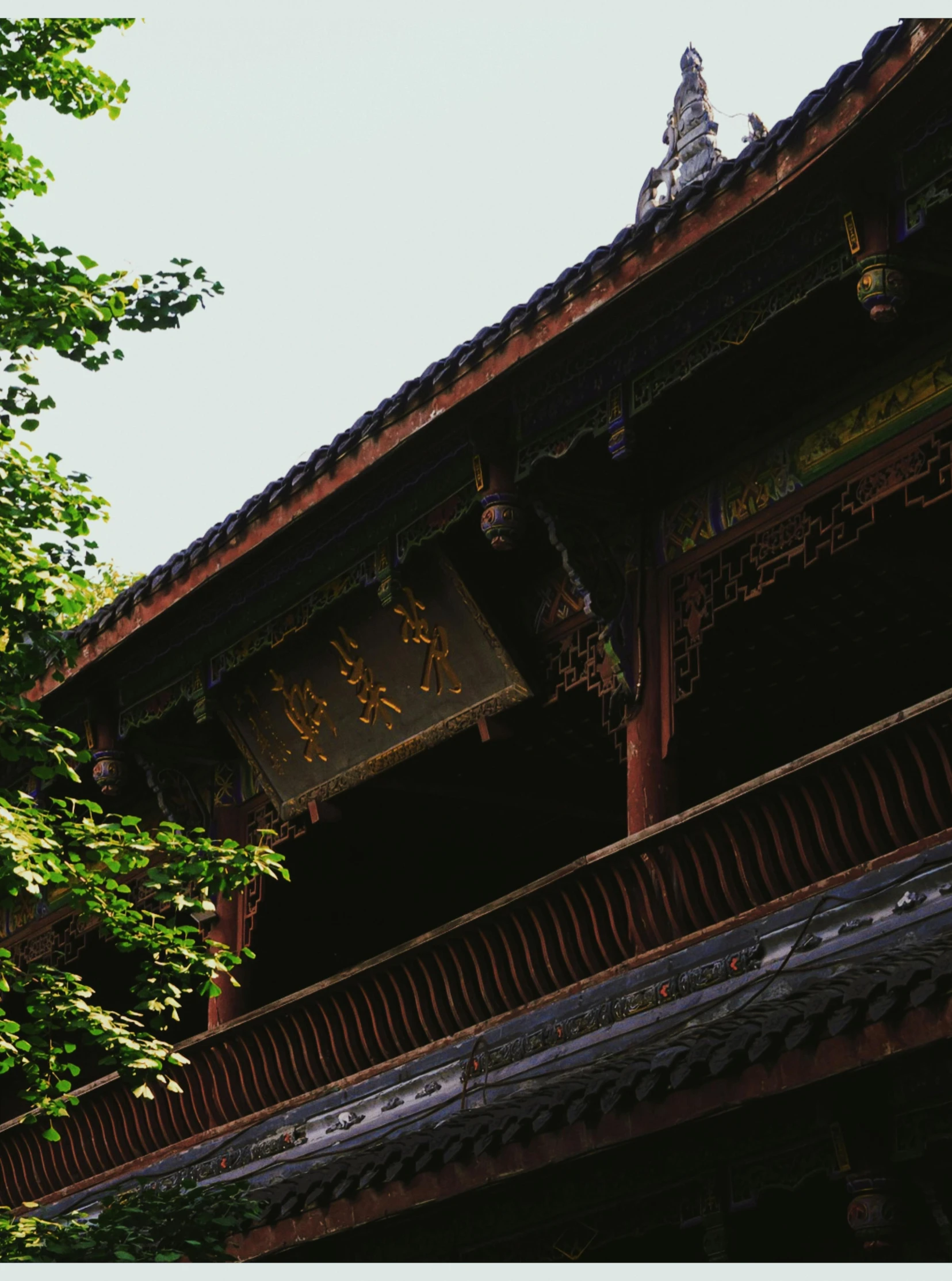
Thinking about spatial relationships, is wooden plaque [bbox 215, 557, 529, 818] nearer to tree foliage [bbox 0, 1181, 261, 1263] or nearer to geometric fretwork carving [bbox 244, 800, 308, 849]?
geometric fretwork carving [bbox 244, 800, 308, 849]

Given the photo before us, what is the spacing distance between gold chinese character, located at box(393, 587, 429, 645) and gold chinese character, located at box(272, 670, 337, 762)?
84 centimetres

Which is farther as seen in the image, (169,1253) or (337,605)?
(337,605)

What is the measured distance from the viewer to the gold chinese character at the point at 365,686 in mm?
10141

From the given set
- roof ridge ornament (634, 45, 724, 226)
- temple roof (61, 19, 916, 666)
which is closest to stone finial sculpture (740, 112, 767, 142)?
roof ridge ornament (634, 45, 724, 226)

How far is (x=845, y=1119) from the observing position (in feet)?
20.5

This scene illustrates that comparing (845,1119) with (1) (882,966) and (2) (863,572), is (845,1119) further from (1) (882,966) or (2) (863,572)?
(2) (863,572)

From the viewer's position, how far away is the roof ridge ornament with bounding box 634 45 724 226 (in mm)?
15703

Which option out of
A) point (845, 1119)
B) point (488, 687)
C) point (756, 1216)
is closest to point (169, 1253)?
point (756, 1216)

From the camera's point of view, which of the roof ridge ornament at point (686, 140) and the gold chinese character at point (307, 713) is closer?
the gold chinese character at point (307, 713)

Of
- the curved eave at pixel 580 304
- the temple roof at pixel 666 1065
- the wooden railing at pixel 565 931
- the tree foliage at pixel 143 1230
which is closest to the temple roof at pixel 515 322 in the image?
the curved eave at pixel 580 304

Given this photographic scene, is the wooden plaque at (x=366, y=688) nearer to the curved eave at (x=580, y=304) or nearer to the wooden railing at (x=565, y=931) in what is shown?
the curved eave at (x=580, y=304)

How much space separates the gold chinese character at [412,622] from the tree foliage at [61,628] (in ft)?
6.06

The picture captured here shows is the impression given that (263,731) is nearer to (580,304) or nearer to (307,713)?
(307,713)

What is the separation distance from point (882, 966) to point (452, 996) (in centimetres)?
318
